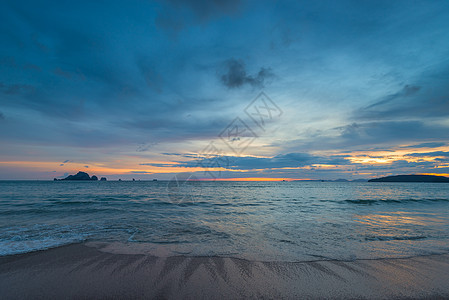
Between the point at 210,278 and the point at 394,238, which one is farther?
the point at 394,238

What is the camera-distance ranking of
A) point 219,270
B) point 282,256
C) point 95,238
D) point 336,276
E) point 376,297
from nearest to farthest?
point 376,297, point 336,276, point 219,270, point 282,256, point 95,238

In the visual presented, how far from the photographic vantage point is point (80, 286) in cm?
435

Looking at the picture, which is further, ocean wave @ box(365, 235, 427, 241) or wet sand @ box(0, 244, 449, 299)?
ocean wave @ box(365, 235, 427, 241)

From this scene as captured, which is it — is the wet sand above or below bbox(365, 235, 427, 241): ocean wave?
above

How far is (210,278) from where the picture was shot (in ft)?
15.5

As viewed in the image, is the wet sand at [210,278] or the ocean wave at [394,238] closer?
the wet sand at [210,278]

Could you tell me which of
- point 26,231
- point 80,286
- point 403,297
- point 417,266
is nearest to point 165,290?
point 80,286

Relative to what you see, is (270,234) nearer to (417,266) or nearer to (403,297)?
(417,266)

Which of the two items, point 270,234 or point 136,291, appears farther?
point 270,234

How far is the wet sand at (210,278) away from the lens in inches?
160

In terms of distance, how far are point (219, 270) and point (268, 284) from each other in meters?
1.34

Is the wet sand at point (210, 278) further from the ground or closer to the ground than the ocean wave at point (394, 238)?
further from the ground

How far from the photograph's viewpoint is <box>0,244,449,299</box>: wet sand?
→ 13.3 feet

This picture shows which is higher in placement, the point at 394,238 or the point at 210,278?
the point at 210,278
